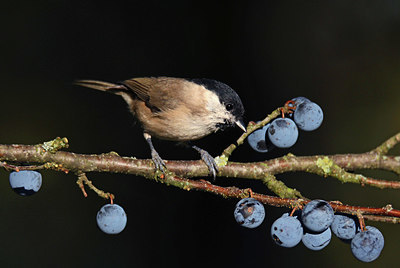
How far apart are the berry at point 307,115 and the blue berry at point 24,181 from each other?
112cm

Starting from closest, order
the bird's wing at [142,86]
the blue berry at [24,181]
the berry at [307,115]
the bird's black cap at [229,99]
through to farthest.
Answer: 1. the blue berry at [24,181]
2. the berry at [307,115]
3. the bird's black cap at [229,99]
4. the bird's wing at [142,86]

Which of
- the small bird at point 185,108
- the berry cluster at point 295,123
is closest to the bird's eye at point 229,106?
the small bird at point 185,108

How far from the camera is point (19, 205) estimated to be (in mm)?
3570

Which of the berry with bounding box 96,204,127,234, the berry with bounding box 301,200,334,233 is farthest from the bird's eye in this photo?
the berry with bounding box 301,200,334,233

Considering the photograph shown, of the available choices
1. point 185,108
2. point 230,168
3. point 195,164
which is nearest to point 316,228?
point 230,168

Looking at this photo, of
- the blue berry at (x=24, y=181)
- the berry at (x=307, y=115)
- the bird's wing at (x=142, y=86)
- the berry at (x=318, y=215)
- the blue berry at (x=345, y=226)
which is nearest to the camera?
the berry at (x=318, y=215)

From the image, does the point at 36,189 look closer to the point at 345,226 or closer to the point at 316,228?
the point at 316,228

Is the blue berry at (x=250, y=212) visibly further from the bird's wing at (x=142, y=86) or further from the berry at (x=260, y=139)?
the bird's wing at (x=142, y=86)

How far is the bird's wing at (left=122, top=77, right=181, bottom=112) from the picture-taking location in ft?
9.47

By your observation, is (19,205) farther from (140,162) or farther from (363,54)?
(363,54)

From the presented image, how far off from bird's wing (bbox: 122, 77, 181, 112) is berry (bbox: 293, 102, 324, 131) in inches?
41.5

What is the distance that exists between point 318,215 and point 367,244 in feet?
0.74

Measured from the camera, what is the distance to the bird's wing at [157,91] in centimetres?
289

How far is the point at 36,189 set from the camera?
1.79 m
